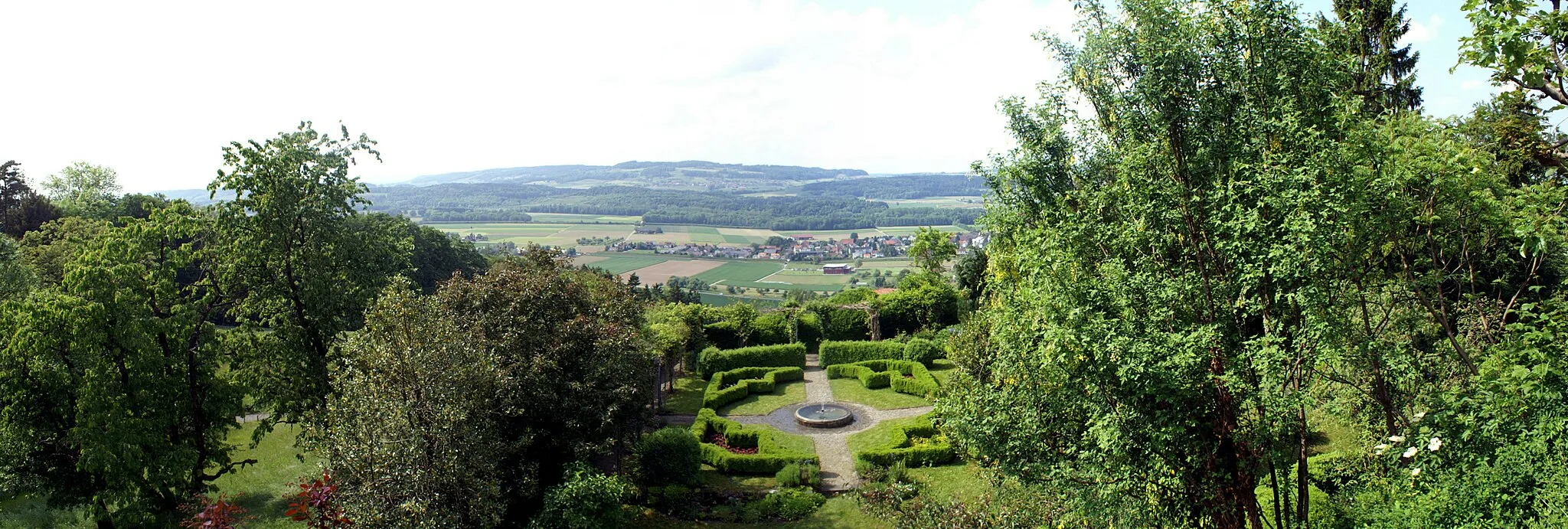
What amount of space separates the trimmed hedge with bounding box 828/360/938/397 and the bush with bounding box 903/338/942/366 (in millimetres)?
702

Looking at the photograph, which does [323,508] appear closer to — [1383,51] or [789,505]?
[789,505]

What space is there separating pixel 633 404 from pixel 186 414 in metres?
9.01

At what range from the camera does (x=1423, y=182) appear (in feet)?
28.4

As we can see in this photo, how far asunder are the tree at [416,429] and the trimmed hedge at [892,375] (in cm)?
1563

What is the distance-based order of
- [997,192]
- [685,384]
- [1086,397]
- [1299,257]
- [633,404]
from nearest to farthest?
1. [1299,257]
2. [1086,397]
3. [997,192]
4. [633,404]
5. [685,384]

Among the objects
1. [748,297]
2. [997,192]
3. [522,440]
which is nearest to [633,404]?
[522,440]

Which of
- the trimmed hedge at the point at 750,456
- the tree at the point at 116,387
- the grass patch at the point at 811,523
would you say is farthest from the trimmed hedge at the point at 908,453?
the tree at the point at 116,387

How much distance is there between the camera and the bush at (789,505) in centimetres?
1652

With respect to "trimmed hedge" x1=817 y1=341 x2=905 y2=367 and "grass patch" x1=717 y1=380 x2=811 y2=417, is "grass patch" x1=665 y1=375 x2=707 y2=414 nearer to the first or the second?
"grass patch" x1=717 y1=380 x2=811 y2=417

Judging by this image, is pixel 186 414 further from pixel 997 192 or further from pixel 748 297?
pixel 748 297

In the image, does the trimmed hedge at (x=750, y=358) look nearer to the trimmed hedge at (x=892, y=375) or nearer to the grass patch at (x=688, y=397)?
the grass patch at (x=688, y=397)

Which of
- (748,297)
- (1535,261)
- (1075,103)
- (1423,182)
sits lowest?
(748,297)

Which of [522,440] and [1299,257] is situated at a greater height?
[1299,257]

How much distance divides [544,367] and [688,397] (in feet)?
49.3
